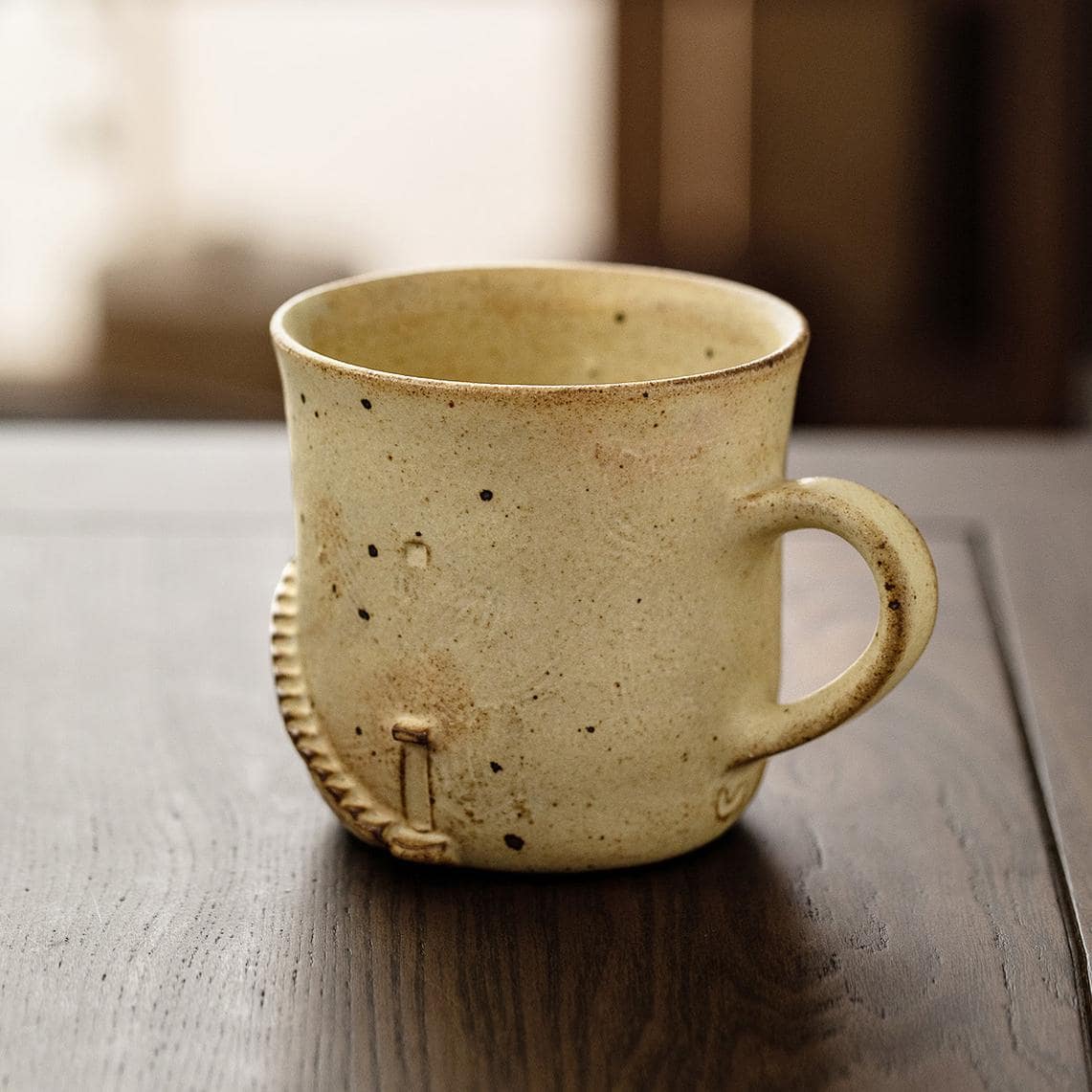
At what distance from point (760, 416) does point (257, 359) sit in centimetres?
184

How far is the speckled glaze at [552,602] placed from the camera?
0.46 metres

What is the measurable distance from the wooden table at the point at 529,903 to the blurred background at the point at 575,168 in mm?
1454

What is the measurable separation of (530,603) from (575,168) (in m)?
1.78

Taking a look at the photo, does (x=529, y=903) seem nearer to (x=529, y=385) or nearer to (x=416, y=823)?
(x=416, y=823)

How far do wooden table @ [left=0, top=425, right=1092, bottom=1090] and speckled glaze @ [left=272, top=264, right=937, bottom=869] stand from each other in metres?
0.03

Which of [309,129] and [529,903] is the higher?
[309,129]

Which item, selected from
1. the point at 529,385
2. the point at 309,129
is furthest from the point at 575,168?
the point at 529,385

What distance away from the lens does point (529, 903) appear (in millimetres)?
508

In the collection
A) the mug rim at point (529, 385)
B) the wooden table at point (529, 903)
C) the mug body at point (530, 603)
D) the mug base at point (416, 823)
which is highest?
the mug rim at point (529, 385)

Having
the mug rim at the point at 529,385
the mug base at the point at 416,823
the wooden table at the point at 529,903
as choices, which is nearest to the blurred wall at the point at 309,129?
the wooden table at the point at 529,903

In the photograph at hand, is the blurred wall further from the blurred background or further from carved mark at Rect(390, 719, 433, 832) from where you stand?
carved mark at Rect(390, 719, 433, 832)

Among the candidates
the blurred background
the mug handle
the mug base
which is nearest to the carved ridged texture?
the mug base

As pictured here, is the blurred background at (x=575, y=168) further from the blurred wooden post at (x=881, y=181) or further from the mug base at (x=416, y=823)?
the mug base at (x=416, y=823)

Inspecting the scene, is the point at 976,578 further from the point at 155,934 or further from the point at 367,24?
the point at 367,24
